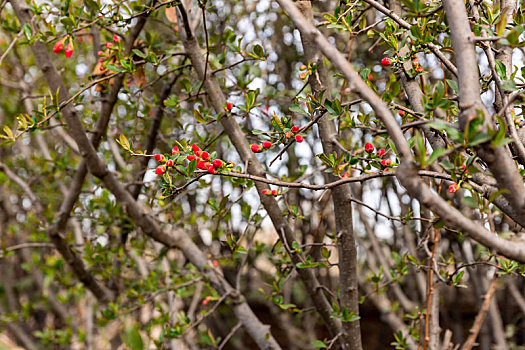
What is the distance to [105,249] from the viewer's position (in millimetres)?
2443

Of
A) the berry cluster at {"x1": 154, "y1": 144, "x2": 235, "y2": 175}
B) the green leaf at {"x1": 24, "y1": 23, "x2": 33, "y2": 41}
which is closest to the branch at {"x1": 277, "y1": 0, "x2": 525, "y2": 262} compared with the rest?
the berry cluster at {"x1": 154, "y1": 144, "x2": 235, "y2": 175}

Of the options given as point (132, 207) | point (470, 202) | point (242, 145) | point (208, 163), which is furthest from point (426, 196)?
point (132, 207)

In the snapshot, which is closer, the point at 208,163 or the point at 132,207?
the point at 208,163

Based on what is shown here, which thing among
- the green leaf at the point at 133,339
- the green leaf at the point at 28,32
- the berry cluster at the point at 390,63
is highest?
the green leaf at the point at 28,32

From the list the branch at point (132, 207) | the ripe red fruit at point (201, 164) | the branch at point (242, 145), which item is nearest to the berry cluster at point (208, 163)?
the ripe red fruit at point (201, 164)

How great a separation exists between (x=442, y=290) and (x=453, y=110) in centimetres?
308

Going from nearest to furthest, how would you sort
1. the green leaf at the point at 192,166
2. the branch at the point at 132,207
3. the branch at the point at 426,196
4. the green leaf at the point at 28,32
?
1. the branch at the point at 426,196
2. the green leaf at the point at 192,166
3. the green leaf at the point at 28,32
4. the branch at the point at 132,207

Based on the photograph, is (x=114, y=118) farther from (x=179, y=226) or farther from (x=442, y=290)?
(x=442, y=290)

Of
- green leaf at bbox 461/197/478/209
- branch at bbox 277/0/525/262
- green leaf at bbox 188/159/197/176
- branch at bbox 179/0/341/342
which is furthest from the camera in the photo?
branch at bbox 179/0/341/342

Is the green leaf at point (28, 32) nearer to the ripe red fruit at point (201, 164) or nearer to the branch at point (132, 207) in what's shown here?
the branch at point (132, 207)

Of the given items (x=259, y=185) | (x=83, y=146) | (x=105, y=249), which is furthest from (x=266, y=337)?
(x=83, y=146)

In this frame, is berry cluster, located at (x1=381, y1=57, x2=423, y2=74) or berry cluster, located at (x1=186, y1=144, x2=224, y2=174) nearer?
berry cluster, located at (x1=186, y1=144, x2=224, y2=174)

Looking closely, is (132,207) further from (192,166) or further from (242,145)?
(192,166)

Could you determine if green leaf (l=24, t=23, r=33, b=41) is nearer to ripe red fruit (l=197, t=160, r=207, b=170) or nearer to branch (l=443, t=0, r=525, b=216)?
ripe red fruit (l=197, t=160, r=207, b=170)
